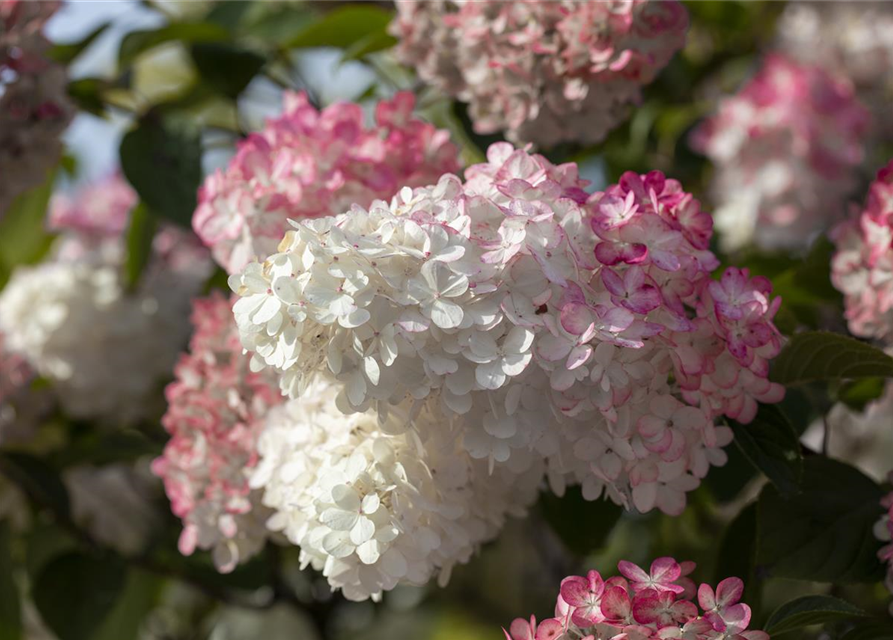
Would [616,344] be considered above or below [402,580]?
above

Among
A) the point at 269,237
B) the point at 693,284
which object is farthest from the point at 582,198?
the point at 269,237

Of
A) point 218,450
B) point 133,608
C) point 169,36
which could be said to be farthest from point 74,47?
point 133,608

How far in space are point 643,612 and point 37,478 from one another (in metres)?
0.64

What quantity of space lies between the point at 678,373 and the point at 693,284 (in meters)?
0.05

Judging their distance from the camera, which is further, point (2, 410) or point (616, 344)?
point (2, 410)

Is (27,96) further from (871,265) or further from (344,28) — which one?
(871,265)

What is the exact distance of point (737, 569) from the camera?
655 mm

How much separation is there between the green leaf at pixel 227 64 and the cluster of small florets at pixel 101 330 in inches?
11.3

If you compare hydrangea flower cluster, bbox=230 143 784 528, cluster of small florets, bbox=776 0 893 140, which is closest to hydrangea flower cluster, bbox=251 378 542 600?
hydrangea flower cluster, bbox=230 143 784 528

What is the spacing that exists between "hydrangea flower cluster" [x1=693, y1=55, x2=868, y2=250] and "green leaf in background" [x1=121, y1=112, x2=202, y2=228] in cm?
65

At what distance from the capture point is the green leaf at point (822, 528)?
0.57 meters

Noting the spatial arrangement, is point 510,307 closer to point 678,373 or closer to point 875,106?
point 678,373

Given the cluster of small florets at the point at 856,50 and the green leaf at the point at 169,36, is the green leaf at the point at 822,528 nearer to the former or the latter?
the green leaf at the point at 169,36

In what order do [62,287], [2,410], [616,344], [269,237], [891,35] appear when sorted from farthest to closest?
1. [891,35]
2. [62,287]
3. [2,410]
4. [269,237]
5. [616,344]
